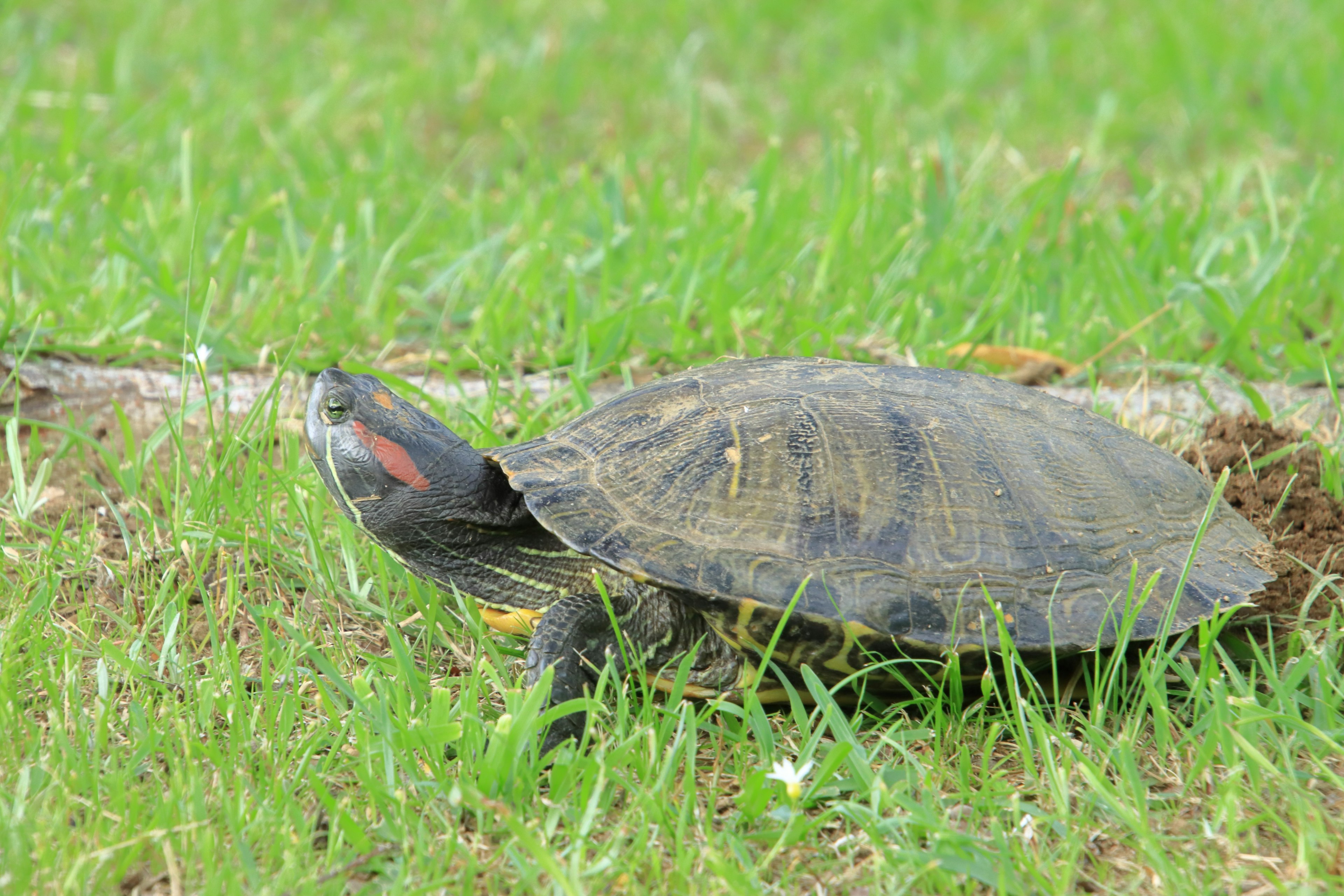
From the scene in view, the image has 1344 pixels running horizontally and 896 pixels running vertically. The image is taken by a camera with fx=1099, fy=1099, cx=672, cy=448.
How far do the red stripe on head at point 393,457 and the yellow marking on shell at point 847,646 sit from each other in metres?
0.99

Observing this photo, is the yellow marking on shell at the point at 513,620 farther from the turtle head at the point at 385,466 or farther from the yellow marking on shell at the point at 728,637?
the yellow marking on shell at the point at 728,637

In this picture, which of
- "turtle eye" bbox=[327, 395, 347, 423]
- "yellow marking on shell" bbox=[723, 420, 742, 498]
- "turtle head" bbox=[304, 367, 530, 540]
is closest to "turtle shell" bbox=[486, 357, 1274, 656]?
"yellow marking on shell" bbox=[723, 420, 742, 498]

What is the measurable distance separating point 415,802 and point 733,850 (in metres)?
0.59

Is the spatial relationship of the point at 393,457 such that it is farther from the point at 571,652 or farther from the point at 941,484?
the point at 941,484

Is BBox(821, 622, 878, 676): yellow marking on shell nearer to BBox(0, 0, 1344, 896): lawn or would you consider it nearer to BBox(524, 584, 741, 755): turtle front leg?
BBox(0, 0, 1344, 896): lawn

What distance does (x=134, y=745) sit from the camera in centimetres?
213

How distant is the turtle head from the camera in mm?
2508

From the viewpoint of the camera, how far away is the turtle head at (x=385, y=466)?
2.51 m

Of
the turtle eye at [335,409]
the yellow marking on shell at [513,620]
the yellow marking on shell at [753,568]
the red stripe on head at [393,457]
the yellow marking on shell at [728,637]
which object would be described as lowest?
the yellow marking on shell at [513,620]

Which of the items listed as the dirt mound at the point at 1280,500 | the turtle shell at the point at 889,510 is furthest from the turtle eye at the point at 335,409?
the dirt mound at the point at 1280,500

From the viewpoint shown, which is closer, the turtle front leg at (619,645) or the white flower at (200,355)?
the turtle front leg at (619,645)

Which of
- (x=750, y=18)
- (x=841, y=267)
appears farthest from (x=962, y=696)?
(x=750, y=18)

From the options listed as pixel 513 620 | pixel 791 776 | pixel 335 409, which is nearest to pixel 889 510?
pixel 791 776

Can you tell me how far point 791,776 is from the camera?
1.98 meters
